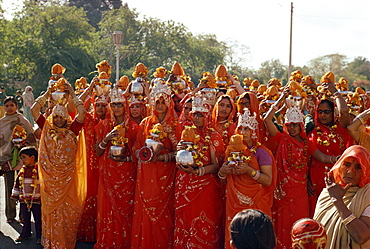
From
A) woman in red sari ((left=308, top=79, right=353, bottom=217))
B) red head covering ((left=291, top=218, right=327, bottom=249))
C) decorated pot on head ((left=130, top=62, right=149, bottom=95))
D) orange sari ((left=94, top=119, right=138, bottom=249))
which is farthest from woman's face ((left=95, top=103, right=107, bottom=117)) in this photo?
red head covering ((left=291, top=218, right=327, bottom=249))

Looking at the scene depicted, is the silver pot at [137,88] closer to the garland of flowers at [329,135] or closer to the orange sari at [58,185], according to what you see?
the orange sari at [58,185]

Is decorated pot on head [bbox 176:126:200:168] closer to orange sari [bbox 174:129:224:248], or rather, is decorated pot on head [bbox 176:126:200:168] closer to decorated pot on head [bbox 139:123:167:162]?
orange sari [bbox 174:129:224:248]

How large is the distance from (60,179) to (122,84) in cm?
213

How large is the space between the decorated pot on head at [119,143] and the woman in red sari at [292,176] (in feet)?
6.24

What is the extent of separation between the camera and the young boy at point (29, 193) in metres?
6.65

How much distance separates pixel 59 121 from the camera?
19.7 ft

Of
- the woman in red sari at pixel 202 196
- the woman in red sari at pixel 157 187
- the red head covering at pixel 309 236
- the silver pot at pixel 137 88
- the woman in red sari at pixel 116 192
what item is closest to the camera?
the red head covering at pixel 309 236

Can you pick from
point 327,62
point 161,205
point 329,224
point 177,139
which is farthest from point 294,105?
point 327,62

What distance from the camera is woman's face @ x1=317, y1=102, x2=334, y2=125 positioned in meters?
5.64

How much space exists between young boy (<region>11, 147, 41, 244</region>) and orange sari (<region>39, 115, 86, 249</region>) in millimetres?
689

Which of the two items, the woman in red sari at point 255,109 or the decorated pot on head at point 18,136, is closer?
the woman in red sari at point 255,109

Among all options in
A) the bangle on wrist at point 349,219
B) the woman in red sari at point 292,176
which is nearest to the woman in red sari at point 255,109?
the woman in red sari at point 292,176

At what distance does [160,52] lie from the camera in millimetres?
36031

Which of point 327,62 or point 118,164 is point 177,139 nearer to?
point 118,164
